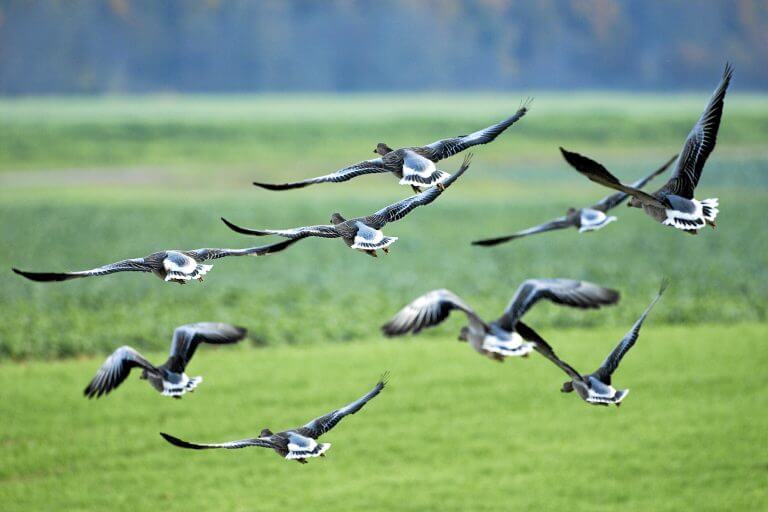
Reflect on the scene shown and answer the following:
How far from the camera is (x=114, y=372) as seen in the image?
428 inches

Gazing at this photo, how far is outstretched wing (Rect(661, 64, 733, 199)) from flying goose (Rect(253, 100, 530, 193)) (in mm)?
1403

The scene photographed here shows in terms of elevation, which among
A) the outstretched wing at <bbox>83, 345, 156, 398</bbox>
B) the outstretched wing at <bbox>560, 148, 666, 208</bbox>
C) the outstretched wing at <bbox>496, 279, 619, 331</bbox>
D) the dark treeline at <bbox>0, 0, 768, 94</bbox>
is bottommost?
the dark treeline at <bbox>0, 0, 768, 94</bbox>

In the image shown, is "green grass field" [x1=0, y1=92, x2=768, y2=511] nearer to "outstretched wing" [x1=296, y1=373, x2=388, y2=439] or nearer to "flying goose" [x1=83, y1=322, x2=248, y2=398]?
"flying goose" [x1=83, y1=322, x2=248, y2=398]

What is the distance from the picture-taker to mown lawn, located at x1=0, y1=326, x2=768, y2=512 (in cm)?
2009

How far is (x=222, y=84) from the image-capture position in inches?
6093

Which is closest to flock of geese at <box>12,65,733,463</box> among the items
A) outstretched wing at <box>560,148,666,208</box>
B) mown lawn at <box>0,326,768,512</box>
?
outstretched wing at <box>560,148,666,208</box>

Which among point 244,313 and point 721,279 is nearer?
point 244,313

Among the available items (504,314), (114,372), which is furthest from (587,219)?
(114,372)

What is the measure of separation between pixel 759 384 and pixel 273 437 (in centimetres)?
1929

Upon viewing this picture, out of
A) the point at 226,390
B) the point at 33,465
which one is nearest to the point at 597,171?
the point at 33,465

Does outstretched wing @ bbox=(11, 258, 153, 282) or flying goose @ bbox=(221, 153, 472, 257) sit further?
flying goose @ bbox=(221, 153, 472, 257)

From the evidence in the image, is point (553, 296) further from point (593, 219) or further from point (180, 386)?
point (180, 386)

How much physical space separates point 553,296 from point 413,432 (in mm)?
12936

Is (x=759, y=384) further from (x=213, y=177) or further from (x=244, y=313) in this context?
(x=213, y=177)
